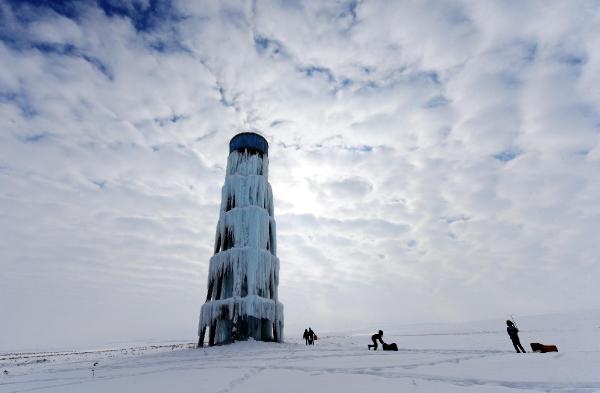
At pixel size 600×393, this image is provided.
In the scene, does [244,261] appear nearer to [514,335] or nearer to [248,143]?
[248,143]

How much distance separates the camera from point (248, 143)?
36.3 m

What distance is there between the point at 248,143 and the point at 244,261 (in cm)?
1308

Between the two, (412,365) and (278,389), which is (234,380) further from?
(412,365)

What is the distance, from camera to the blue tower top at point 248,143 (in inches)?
1426

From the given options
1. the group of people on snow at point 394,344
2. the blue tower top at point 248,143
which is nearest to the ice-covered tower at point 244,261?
the blue tower top at point 248,143

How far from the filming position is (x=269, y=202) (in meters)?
35.4

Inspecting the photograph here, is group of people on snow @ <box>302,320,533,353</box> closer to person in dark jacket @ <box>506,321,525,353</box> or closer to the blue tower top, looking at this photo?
person in dark jacket @ <box>506,321,525,353</box>

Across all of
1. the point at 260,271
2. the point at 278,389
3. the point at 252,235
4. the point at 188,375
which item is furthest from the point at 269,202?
the point at 278,389

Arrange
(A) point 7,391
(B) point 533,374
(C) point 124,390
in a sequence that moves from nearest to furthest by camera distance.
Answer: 1. (B) point 533,374
2. (C) point 124,390
3. (A) point 7,391

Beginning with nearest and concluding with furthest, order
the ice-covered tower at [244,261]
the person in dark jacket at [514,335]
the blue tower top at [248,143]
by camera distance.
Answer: the person in dark jacket at [514,335] < the ice-covered tower at [244,261] < the blue tower top at [248,143]

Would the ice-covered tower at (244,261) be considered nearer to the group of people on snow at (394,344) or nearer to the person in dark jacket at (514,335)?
the group of people on snow at (394,344)

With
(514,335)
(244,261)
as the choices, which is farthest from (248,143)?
(514,335)

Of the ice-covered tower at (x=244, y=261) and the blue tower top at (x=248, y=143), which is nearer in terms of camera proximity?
the ice-covered tower at (x=244, y=261)

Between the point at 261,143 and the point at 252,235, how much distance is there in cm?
1094
